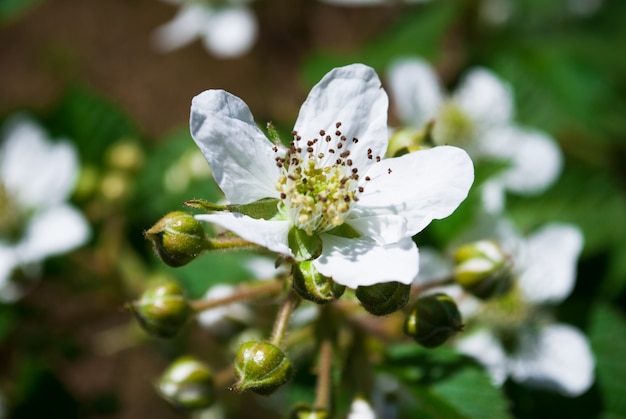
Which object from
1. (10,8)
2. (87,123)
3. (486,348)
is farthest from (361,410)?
(10,8)

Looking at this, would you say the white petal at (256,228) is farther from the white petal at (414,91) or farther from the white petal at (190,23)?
the white petal at (190,23)

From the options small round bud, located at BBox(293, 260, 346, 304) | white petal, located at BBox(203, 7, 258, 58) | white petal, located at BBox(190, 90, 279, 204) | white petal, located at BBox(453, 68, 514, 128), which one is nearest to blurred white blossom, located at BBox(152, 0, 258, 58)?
white petal, located at BBox(203, 7, 258, 58)

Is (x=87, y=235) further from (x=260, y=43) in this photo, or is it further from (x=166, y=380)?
(x=260, y=43)

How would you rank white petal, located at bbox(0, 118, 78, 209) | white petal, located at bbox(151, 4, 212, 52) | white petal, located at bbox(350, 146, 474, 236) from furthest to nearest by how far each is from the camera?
white petal, located at bbox(151, 4, 212, 52) → white petal, located at bbox(0, 118, 78, 209) → white petal, located at bbox(350, 146, 474, 236)

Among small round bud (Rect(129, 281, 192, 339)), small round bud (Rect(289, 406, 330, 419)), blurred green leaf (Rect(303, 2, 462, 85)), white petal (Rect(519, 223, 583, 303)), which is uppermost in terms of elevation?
small round bud (Rect(129, 281, 192, 339))

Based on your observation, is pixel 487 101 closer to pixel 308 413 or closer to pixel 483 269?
pixel 483 269

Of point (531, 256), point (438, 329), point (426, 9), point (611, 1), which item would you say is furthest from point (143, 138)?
point (611, 1)

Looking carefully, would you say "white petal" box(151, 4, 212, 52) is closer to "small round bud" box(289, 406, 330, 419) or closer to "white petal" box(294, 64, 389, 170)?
"white petal" box(294, 64, 389, 170)

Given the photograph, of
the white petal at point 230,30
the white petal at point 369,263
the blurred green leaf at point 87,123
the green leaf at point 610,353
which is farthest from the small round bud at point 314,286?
the white petal at point 230,30

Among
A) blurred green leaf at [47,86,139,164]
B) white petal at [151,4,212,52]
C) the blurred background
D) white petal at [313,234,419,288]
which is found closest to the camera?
white petal at [313,234,419,288]
